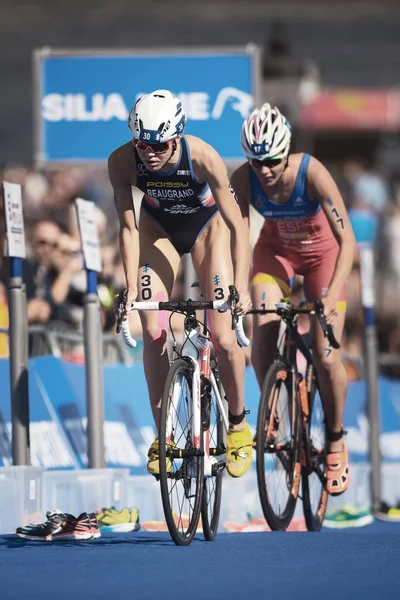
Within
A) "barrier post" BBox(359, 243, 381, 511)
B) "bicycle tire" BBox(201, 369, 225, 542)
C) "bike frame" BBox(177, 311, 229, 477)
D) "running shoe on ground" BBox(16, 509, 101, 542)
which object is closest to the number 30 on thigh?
"bike frame" BBox(177, 311, 229, 477)

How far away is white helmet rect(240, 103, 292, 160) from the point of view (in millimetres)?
7953

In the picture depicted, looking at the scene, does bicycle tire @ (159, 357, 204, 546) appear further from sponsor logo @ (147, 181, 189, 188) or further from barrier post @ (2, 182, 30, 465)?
barrier post @ (2, 182, 30, 465)

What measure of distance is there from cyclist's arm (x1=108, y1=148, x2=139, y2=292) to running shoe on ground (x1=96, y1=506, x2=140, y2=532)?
195 centimetres

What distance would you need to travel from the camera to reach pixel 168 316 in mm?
7691

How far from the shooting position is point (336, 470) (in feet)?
28.9

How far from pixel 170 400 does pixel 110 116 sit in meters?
5.18

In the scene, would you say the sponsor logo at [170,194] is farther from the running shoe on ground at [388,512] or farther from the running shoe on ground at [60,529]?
the running shoe on ground at [388,512]

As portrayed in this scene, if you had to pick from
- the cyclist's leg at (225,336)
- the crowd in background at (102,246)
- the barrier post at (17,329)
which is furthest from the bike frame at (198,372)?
the crowd in background at (102,246)

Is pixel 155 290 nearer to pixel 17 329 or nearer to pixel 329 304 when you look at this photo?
pixel 329 304

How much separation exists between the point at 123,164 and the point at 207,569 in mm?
2613

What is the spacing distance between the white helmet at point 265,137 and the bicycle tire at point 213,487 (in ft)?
4.57

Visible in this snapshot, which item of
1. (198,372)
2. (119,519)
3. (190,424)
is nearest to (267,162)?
(198,372)

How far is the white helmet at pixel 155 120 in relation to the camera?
6922 mm

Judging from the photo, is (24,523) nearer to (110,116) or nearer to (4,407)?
(4,407)
